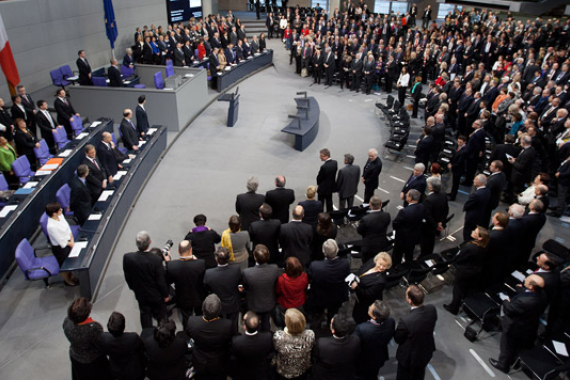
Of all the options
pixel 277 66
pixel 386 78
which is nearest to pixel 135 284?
pixel 386 78

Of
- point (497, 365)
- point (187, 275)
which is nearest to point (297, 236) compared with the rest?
point (187, 275)

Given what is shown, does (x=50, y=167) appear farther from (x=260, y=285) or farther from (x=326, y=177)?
(x=260, y=285)

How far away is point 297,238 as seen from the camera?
550cm

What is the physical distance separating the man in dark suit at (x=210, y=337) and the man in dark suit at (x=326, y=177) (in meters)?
4.02

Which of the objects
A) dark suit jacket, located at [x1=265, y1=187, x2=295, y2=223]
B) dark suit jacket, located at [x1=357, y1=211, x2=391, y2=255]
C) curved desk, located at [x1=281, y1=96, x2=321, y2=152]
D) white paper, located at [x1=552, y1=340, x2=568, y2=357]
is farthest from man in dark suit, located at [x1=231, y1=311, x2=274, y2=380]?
curved desk, located at [x1=281, y1=96, x2=321, y2=152]

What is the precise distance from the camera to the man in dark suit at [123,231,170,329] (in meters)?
4.80

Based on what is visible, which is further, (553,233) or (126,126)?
(126,126)

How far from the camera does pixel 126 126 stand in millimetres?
8789

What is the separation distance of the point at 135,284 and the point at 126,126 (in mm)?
4822

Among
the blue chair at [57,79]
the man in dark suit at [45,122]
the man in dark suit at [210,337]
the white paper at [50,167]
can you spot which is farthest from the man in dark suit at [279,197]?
the blue chair at [57,79]

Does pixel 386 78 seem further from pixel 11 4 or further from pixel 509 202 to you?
pixel 11 4

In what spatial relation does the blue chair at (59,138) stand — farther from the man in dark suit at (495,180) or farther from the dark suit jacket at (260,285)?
the man in dark suit at (495,180)

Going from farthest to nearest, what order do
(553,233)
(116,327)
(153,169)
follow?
(153,169) → (553,233) → (116,327)

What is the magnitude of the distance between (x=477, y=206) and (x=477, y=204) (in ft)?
0.15
